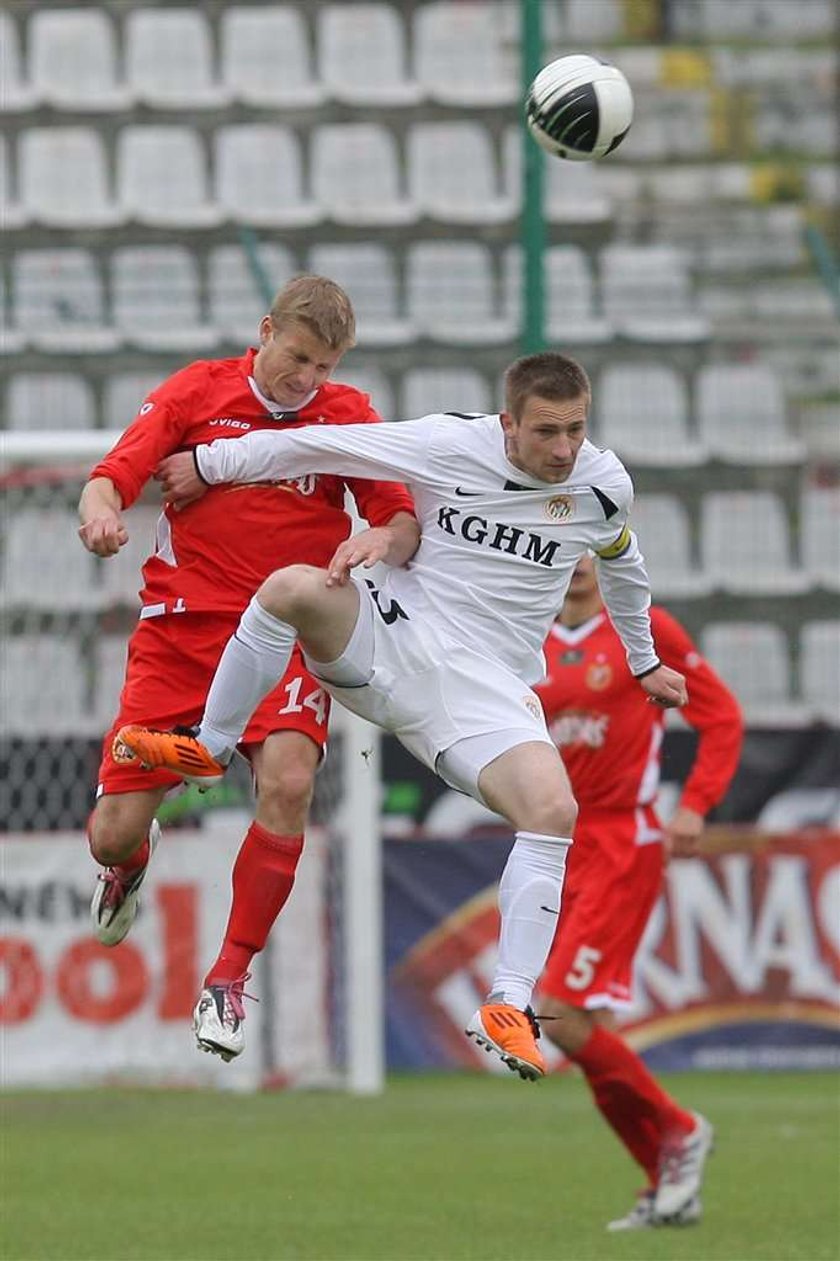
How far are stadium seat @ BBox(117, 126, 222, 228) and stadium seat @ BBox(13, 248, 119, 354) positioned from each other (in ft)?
3.67

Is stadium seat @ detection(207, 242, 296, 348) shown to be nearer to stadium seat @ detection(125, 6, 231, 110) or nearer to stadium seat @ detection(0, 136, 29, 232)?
stadium seat @ detection(0, 136, 29, 232)

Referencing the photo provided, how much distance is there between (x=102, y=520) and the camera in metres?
→ 6.16

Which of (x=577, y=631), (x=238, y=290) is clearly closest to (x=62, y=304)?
(x=238, y=290)

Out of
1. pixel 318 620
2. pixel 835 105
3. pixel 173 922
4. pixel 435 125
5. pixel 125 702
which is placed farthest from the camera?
pixel 835 105

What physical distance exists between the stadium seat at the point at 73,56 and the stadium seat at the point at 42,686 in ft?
18.8

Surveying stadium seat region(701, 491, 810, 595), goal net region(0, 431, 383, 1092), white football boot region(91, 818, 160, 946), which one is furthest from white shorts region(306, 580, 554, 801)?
stadium seat region(701, 491, 810, 595)

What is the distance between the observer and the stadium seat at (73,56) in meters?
16.1

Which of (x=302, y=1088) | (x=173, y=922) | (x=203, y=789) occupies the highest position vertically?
(x=203, y=789)

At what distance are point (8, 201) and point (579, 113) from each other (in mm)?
8775

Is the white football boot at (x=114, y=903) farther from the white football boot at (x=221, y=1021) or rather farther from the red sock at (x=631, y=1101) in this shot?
the red sock at (x=631, y=1101)

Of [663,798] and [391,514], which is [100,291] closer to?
[663,798]

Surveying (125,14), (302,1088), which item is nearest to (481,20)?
(125,14)

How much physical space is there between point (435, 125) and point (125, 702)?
9884 mm

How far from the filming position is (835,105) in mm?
19000
